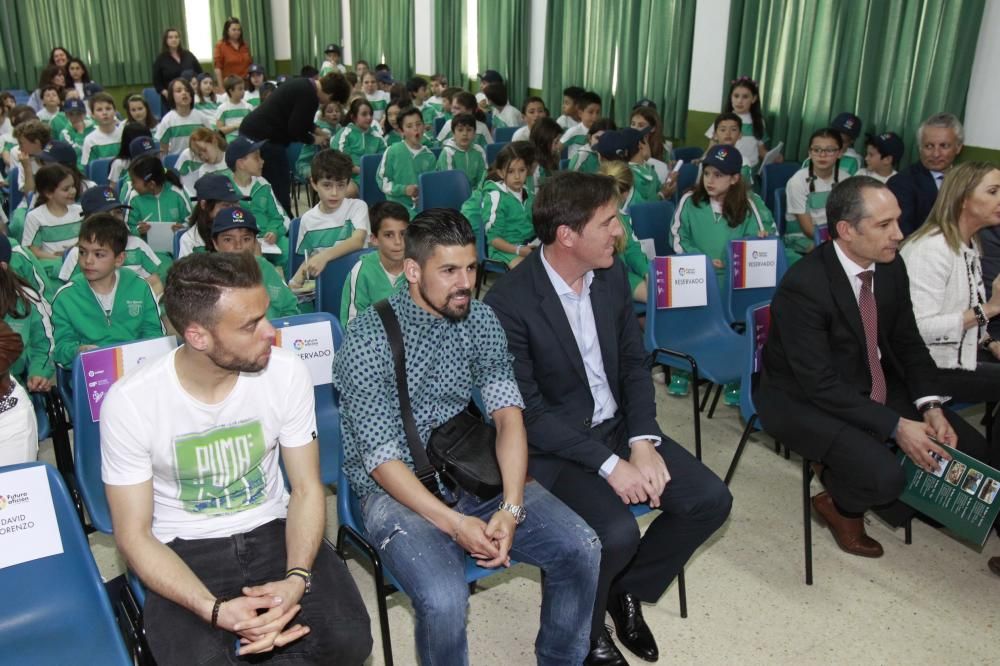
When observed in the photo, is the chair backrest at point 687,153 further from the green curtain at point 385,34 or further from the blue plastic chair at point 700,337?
the green curtain at point 385,34

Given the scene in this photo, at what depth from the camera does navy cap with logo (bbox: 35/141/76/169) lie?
5293 mm

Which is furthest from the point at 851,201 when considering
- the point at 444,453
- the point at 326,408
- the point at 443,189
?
the point at 443,189

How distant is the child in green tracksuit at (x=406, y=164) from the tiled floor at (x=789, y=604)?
128 inches

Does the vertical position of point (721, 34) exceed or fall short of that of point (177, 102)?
it exceeds it

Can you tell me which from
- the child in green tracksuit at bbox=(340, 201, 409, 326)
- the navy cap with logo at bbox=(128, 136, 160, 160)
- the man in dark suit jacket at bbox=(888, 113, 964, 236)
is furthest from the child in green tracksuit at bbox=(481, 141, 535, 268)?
the navy cap with logo at bbox=(128, 136, 160, 160)

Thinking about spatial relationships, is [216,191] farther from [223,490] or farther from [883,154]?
[883,154]

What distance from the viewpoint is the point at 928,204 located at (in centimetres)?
456

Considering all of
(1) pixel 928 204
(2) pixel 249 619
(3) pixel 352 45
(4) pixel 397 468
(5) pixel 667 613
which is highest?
(3) pixel 352 45

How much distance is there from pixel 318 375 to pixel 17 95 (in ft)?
34.4

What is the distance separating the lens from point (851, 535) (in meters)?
3.03

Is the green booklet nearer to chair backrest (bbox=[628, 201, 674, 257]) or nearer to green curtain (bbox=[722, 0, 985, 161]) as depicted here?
chair backrest (bbox=[628, 201, 674, 257])

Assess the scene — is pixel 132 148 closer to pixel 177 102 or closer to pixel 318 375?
pixel 177 102

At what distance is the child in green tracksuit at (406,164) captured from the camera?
608 centimetres

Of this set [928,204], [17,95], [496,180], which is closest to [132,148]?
[496,180]
